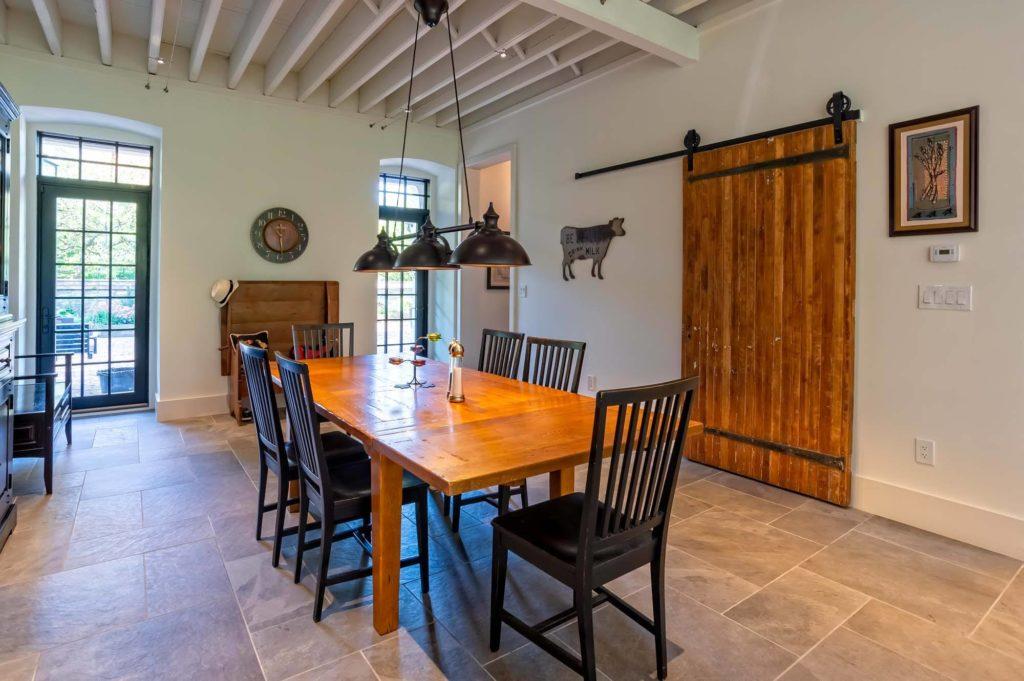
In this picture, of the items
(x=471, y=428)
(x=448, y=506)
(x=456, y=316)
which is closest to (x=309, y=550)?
(x=448, y=506)

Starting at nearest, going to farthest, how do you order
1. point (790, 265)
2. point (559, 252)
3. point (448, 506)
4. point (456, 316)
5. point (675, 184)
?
point (448, 506) → point (790, 265) → point (675, 184) → point (559, 252) → point (456, 316)

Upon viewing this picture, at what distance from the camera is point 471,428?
6.80 feet

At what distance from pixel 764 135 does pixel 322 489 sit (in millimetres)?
3122

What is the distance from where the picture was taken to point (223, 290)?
507cm

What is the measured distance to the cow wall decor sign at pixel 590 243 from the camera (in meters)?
4.51

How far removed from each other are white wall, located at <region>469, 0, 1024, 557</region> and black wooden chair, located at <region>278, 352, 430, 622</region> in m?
2.43

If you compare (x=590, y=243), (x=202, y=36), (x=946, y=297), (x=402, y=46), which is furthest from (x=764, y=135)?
(x=202, y=36)

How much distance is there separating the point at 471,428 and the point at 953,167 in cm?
261

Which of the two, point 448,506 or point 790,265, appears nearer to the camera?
point 448,506

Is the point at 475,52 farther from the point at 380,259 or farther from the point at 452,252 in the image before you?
the point at 452,252

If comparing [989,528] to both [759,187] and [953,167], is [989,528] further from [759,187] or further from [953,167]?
[759,187]

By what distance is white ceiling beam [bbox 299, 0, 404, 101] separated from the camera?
3.64m

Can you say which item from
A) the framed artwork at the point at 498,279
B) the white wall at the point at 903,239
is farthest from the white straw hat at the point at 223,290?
the white wall at the point at 903,239

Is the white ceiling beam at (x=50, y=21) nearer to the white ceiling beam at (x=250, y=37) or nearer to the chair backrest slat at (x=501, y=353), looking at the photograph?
the white ceiling beam at (x=250, y=37)
